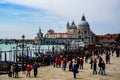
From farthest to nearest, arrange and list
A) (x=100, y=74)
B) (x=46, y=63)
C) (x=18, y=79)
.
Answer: (x=46, y=63) < (x=100, y=74) < (x=18, y=79)

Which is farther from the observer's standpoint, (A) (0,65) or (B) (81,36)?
(B) (81,36)

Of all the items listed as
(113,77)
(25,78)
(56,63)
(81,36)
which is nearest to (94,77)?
(113,77)

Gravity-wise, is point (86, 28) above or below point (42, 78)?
above

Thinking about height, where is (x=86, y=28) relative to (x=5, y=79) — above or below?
above

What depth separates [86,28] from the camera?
655 feet

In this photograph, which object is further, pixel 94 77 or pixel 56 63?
pixel 56 63

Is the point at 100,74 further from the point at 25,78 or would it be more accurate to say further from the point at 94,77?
the point at 25,78

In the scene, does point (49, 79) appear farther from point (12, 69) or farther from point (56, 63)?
point (56, 63)

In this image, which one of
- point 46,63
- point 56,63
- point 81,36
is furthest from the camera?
point 81,36

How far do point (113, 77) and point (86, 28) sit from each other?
574 ft

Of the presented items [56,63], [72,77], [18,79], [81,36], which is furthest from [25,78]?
[81,36]

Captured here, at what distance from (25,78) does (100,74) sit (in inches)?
253

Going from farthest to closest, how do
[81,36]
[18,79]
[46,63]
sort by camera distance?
[81,36], [46,63], [18,79]

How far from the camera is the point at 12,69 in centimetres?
2434
